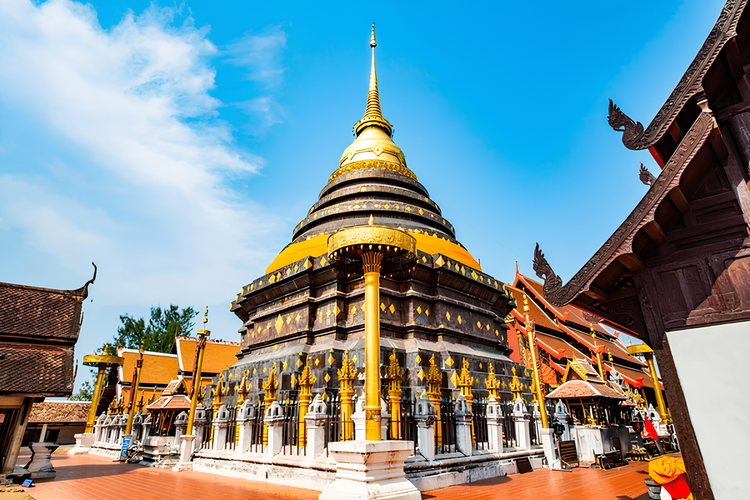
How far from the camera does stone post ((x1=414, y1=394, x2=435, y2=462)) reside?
8.75m

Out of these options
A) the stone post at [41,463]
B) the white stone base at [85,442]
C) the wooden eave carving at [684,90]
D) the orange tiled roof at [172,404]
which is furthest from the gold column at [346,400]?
the white stone base at [85,442]

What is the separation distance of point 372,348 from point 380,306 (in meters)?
6.79

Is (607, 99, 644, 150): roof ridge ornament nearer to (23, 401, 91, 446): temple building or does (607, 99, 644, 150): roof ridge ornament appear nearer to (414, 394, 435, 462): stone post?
(414, 394, 435, 462): stone post

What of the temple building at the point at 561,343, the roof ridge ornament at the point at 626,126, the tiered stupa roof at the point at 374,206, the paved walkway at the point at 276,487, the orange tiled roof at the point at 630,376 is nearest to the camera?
the roof ridge ornament at the point at 626,126

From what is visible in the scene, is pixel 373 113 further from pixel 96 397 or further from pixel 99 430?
pixel 96 397

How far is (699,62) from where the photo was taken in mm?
4617

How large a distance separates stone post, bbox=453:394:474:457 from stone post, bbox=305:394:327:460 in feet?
10.7

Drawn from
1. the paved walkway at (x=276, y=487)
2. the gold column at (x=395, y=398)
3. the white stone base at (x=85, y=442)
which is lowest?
the paved walkway at (x=276, y=487)

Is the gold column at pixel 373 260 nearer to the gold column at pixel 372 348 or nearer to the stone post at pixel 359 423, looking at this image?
the gold column at pixel 372 348

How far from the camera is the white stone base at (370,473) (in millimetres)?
6039

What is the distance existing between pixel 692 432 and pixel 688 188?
2765mm

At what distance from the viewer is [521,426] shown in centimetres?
1164

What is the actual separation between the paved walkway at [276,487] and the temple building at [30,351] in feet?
6.07

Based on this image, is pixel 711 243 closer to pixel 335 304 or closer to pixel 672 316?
pixel 672 316
